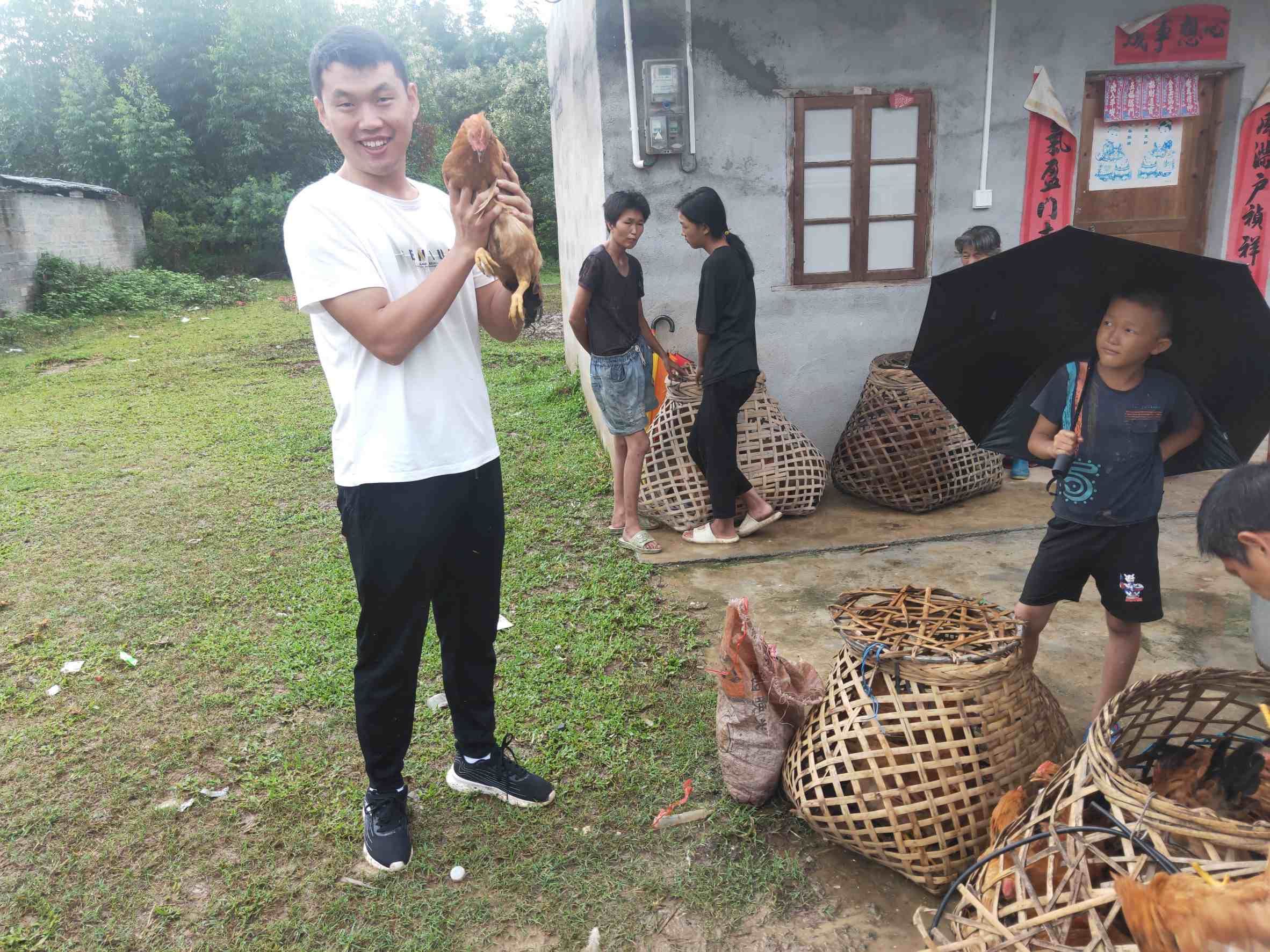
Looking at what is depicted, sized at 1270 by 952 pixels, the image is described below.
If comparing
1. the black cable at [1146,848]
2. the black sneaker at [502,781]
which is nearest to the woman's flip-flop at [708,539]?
the black sneaker at [502,781]

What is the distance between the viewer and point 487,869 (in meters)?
2.40

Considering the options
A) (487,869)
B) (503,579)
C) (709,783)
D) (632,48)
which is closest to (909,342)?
(632,48)

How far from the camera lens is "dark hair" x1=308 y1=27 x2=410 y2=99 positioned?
196 centimetres

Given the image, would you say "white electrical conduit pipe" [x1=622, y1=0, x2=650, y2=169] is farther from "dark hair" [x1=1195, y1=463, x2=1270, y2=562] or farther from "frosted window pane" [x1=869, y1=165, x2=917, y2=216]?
"dark hair" [x1=1195, y1=463, x2=1270, y2=562]

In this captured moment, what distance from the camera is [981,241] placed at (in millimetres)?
5051

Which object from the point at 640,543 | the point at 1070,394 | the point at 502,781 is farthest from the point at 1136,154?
the point at 502,781

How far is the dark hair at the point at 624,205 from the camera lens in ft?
14.1

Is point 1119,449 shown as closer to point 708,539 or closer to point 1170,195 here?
point 708,539

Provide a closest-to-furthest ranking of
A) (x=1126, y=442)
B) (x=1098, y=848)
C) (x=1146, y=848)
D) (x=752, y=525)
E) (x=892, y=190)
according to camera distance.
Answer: (x=1146, y=848) < (x=1098, y=848) < (x=1126, y=442) < (x=752, y=525) < (x=892, y=190)

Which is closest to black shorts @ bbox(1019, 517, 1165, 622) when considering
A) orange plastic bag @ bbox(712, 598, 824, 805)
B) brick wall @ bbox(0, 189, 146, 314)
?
orange plastic bag @ bbox(712, 598, 824, 805)

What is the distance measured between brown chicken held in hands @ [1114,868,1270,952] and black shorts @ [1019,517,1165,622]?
4.55 feet

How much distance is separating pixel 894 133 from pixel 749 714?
4.05m

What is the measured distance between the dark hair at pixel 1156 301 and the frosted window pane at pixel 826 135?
3074 millimetres

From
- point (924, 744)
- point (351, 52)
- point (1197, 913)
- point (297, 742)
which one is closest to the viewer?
point (1197, 913)
